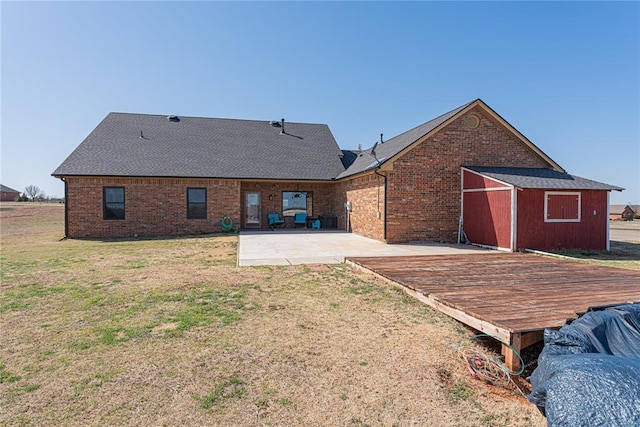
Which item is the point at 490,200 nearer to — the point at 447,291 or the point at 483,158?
the point at 483,158

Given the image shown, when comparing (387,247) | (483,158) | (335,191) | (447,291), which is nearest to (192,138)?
(335,191)

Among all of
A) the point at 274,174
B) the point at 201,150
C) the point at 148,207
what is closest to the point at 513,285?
the point at 274,174

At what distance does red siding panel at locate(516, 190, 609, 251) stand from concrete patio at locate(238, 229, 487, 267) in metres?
1.55

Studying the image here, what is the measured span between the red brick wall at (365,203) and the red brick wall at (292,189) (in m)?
1.38

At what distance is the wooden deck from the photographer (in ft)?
13.3

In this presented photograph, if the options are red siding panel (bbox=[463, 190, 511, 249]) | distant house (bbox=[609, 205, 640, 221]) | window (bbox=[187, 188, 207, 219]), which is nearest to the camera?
red siding panel (bbox=[463, 190, 511, 249])

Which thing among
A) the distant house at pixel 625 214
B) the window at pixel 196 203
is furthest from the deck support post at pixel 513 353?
the distant house at pixel 625 214

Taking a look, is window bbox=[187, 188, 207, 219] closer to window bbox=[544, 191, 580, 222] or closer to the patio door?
the patio door

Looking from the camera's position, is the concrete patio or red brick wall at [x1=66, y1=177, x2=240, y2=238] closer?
the concrete patio

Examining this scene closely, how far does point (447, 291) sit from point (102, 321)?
5083 mm

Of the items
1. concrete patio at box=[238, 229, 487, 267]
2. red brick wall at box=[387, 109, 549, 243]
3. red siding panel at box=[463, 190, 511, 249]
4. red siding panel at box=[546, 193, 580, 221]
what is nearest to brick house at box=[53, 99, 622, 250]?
red brick wall at box=[387, 109, 549, 243]

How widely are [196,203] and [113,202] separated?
365 cm

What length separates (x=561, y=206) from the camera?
11477mm

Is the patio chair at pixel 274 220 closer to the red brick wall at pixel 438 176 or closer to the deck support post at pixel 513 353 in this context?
the red brick wall at pixel 438 176
